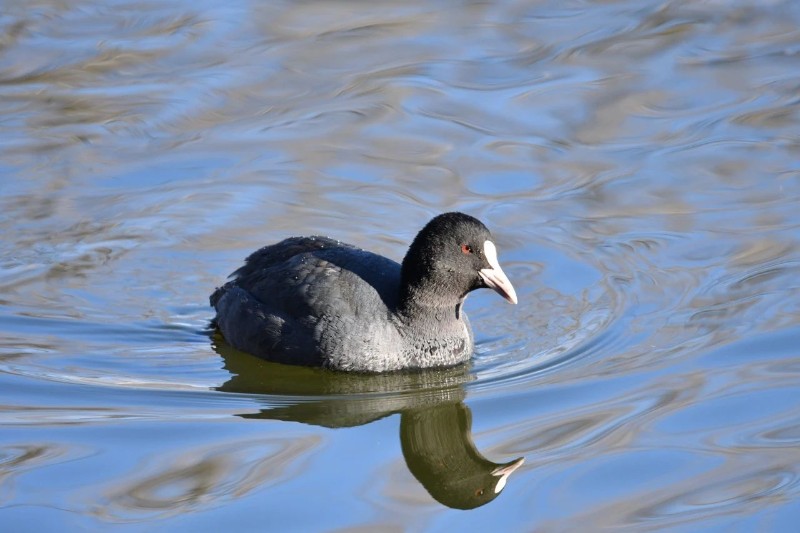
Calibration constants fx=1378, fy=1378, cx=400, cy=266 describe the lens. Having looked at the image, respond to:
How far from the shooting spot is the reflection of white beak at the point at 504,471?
6.42 meters

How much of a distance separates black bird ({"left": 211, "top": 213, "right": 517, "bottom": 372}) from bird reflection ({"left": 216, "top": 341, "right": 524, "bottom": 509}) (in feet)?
0.30

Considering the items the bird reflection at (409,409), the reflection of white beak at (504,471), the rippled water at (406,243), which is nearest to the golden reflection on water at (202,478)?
the rippled water at (406,243)

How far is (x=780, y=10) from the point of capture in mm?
13508

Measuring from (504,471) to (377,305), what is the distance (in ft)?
5.34

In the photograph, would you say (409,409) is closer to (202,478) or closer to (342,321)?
(342,321)

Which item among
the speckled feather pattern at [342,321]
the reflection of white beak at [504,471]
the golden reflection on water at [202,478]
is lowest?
the reflection of white beak at [504,471]

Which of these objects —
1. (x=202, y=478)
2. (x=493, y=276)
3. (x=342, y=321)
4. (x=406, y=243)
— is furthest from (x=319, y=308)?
(x=406, y=243)

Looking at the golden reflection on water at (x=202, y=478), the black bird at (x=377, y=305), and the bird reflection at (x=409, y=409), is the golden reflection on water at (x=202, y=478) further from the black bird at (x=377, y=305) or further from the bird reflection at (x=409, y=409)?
the black bird at (x=377, y=305)

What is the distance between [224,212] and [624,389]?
148 inches

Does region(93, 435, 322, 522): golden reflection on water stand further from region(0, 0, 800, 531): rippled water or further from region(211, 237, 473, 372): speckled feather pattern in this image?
region(211, 237, 473, 372): speckled feather pattern

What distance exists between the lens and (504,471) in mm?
6551

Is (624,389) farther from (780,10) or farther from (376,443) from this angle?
(780,10)

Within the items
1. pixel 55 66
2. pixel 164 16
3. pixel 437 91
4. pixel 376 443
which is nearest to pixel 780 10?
pixel 437 91

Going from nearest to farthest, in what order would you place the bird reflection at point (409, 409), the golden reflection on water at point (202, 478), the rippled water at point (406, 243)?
1. the golden reflection on water at point (202, 478)
2. the rippled water at point (406, 243)
3. the bird reflection at point (409, 409)
